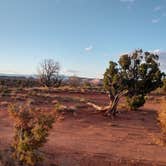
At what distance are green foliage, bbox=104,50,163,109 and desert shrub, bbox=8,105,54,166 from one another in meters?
12.6

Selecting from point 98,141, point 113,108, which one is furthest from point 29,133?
point 113,108

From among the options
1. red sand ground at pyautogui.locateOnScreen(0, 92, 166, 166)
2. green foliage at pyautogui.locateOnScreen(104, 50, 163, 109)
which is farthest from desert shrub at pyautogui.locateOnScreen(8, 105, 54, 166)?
green foliage at pyautogui.locateOnScreen(104, 50, 163, 109)

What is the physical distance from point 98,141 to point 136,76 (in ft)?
27.9

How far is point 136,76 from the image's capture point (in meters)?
22.6

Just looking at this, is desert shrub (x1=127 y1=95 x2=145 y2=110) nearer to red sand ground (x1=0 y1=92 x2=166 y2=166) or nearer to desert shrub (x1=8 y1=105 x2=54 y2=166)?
red sand ground (x1=0 y1=92 x2=166 y2=166)

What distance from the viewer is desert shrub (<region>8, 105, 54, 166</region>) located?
10367 millimetres

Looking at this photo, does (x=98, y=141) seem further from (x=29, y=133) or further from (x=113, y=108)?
(x=113, y=108)

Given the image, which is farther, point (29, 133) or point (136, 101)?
point (136, 101)

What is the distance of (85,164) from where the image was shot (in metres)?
11.5

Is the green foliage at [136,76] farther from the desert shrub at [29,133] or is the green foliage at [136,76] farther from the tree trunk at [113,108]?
the desert shrub at [29,133]

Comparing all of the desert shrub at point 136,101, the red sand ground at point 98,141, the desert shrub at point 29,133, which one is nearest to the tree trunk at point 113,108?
the red sand ground at point 98,141

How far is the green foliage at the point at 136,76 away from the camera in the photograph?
865 inches

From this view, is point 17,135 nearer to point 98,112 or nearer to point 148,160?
point 148,160

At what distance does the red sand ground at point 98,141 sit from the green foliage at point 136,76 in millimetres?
2054
